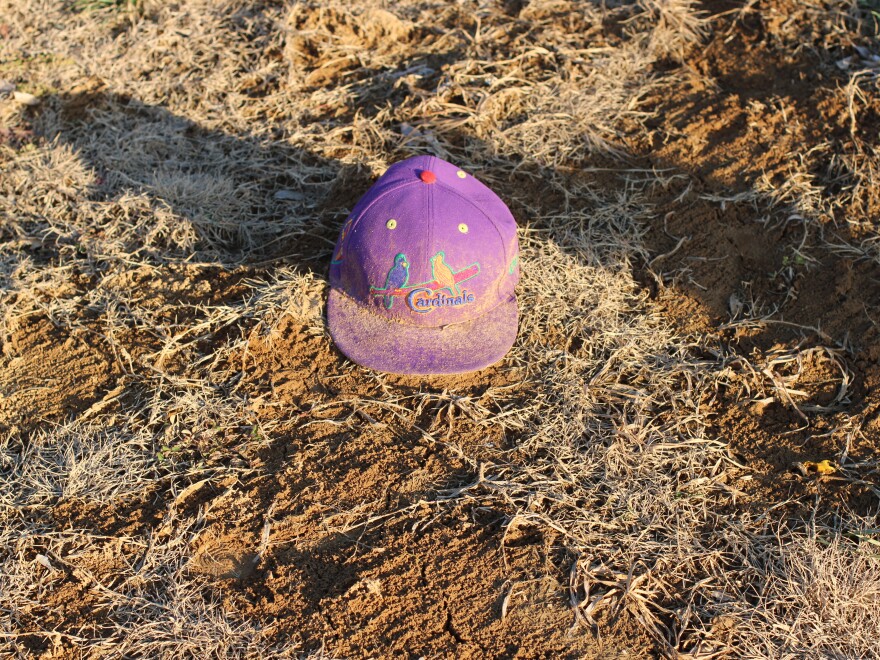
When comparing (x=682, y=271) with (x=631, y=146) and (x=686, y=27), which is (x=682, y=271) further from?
(x=686, y=27)

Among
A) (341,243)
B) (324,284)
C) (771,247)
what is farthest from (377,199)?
(771,247)

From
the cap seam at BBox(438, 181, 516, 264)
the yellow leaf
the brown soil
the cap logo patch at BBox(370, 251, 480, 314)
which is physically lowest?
the yellow leaf

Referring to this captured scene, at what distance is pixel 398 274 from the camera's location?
282 cm

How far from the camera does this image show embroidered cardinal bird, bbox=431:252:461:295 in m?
2.79

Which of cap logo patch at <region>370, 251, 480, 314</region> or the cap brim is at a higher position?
cap logo patch at <region>370, 251, 480, 314</region>

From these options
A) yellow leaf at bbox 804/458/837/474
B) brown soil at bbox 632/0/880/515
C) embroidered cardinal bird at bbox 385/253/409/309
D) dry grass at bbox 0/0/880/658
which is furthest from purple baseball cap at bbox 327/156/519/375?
yellow leaf at bbox 804/458/837/474

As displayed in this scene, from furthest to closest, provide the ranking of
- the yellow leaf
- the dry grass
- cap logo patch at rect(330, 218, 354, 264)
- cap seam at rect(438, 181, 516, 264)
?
cap logo patch at rect(330, 218, 354, 264) → cap seam at rect(438, 181, 516, 264) → the yellow leaf → the dry grass

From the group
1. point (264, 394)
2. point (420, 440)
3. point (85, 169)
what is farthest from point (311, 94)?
point (420, 440)

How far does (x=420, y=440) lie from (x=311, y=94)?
7.33 ft

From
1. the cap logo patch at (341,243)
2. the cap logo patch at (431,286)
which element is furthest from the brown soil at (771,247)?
the cap logo patch at (341,243)

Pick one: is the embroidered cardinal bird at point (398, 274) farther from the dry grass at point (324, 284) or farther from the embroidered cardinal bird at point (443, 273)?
the dry grass at point (324, 284)

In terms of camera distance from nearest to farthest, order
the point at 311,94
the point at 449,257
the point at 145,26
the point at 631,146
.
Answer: the point at 449,257, the point at 631,146, the point at 311,94, the point at 145,26

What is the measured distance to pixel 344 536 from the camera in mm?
2576

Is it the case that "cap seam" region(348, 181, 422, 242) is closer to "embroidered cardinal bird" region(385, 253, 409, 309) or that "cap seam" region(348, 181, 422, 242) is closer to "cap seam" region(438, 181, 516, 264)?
"cap seam" region(438, 181, 516, 264)
